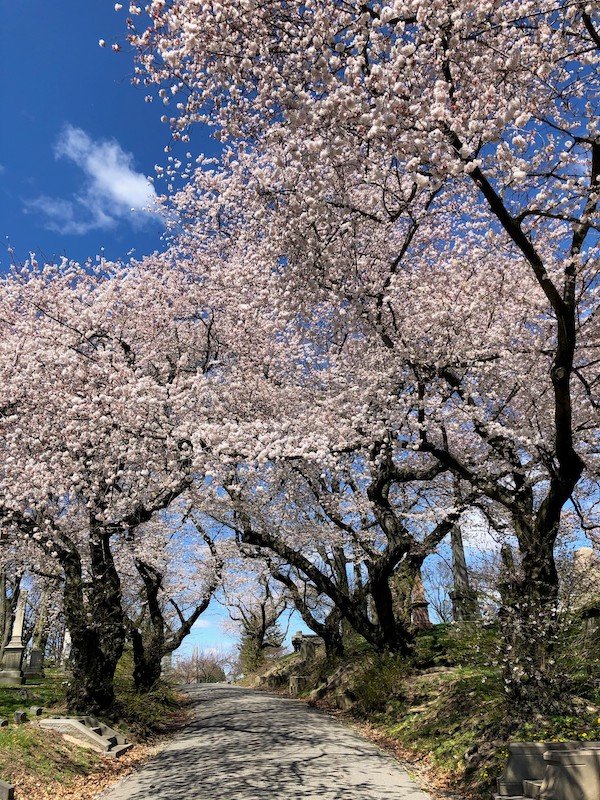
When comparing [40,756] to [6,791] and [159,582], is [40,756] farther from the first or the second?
[159,582]

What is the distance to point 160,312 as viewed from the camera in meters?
15.1

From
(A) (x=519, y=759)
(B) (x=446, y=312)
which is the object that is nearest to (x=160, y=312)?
(B) (x=446, y=312)

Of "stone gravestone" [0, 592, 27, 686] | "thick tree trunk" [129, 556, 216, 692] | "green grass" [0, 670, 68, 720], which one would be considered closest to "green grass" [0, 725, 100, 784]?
"green grass" [0, 670, 68, 720]

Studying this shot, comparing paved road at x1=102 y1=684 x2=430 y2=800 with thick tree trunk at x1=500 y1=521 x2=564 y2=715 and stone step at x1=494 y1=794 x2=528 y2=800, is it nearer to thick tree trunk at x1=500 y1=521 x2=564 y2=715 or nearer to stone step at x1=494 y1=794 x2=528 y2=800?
stone step at x1=494 y1=794 x2=528 y2=800

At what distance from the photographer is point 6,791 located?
701cm

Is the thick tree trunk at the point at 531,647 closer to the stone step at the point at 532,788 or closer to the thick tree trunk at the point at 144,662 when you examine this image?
the stone step at the point at 532,788

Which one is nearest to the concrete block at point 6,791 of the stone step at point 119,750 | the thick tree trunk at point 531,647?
the stone step at point 119,750

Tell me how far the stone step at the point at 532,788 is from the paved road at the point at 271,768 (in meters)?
1.73

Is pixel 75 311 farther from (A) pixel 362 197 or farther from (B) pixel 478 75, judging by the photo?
(B) pixel 478 75

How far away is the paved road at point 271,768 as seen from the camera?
7.45 meters

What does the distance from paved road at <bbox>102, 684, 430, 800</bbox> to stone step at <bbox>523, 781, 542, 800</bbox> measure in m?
1.73

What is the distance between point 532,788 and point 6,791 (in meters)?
6.01

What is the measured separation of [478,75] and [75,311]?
10.7 metres

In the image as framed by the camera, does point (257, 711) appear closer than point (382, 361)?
No
